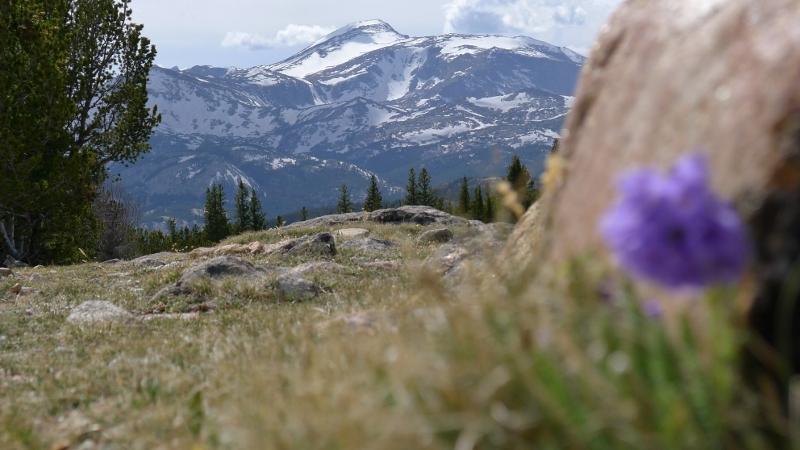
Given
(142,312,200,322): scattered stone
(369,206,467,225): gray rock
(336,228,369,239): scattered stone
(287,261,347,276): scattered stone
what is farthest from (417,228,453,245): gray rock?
(142,312,200,322): scattered stone

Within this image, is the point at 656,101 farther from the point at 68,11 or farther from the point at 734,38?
the point at 68,11

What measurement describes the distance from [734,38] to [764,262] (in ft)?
4.70

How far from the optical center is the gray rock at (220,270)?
19.2 metres

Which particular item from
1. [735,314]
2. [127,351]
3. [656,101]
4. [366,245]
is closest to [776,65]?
[656,101]

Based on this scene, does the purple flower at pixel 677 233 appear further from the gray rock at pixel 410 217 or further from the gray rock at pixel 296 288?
the gray rock at pixel 410 217

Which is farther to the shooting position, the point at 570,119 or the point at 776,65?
the point at 570,119

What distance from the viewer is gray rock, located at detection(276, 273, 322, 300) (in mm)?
16141

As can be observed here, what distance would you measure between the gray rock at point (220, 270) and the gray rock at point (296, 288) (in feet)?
9.29

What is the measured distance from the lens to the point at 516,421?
3080 millimetres

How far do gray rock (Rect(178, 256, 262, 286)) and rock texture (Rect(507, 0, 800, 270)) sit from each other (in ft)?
48.9

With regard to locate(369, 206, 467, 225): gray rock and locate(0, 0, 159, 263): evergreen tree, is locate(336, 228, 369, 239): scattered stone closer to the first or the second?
locate(369, 206, 467, 225): gray rock

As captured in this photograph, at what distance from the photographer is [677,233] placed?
2525 millimetres

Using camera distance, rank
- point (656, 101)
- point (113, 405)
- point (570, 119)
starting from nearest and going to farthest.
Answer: point (656, 101) < point (570, 119) < point (113, 405)

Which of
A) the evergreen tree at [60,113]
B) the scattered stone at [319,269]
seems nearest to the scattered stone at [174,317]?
the scattered stone at [319,269]
